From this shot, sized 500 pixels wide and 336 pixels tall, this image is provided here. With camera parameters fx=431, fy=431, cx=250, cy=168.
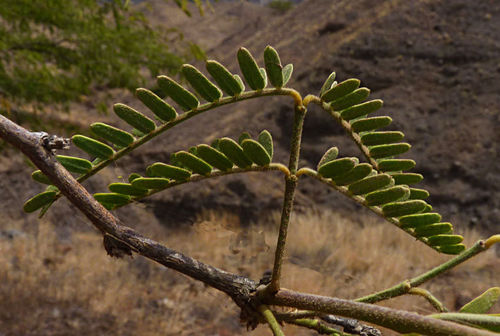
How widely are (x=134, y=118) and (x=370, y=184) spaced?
24 centimetres

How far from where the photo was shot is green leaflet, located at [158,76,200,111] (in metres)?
0.41

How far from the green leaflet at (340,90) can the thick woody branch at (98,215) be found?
8.0 inches

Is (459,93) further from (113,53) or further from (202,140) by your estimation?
(113,53)

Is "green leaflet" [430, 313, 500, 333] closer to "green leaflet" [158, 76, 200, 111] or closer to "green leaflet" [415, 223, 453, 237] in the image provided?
"green leaflet" [415, 223, 453, 237]

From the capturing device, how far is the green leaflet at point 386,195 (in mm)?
397

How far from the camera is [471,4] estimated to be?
5398 mm

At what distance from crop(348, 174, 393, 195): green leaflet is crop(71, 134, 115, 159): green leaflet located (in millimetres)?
241

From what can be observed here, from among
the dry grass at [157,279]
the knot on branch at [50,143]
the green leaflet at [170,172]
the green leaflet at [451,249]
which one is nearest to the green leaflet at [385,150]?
the green leaflet at [451,249]

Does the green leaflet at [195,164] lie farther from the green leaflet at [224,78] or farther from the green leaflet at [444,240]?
the green leaflet at [444,240]

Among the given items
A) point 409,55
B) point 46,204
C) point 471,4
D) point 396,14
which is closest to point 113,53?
point 46,204

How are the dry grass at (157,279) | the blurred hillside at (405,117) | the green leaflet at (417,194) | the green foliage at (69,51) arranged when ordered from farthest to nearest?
1. the blurred hillside at (405,117)
2. the dry grass at (157,279)
3. the green foliage at (69,51)
4. the green leaflet at (417,194)

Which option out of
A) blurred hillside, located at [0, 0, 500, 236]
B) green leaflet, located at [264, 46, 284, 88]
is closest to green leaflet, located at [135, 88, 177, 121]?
green leaflet, located at [264, 46, 284, 88]

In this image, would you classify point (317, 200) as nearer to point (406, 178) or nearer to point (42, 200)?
point (406, 178)

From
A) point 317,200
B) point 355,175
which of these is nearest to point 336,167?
point 355,175
